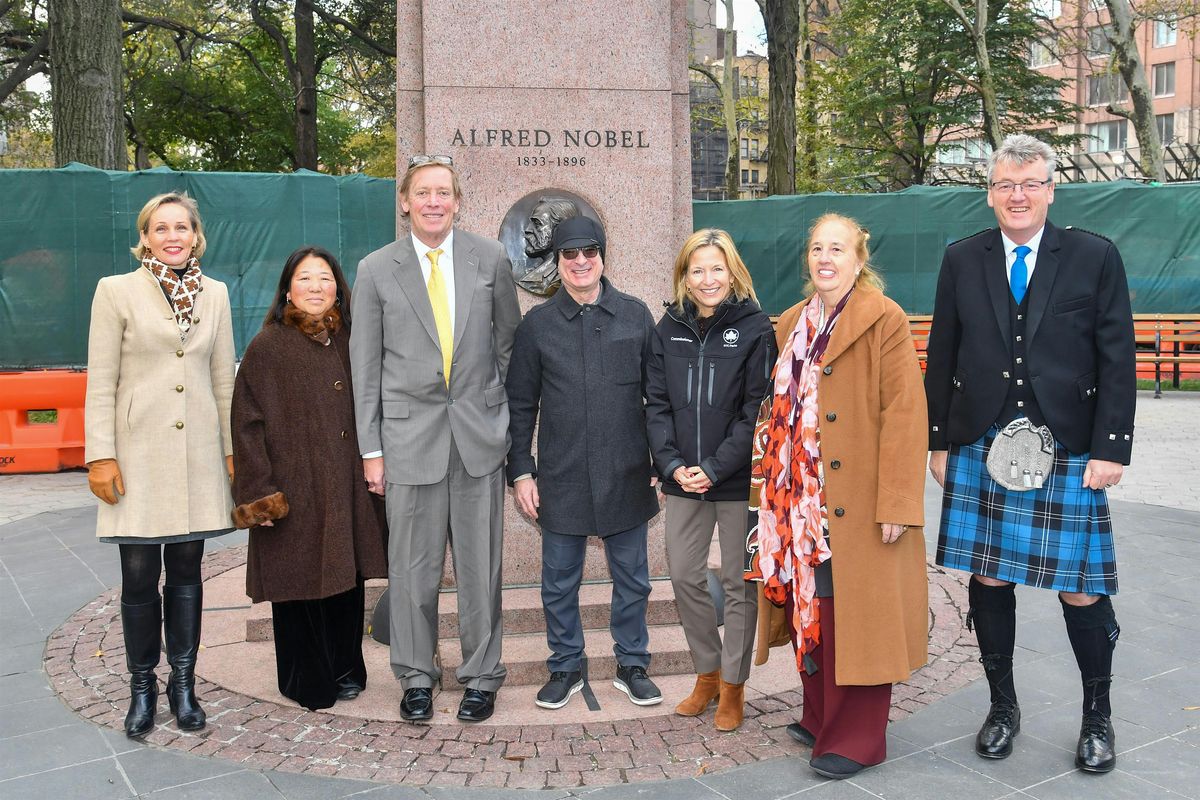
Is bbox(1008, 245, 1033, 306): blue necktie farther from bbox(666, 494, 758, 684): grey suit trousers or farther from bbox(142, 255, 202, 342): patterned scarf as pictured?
bbox(142, 255, 202, 342): patterned scarf

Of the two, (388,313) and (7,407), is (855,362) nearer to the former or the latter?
(388,313)

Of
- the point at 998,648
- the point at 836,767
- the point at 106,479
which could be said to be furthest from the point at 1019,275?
the point at 106,479

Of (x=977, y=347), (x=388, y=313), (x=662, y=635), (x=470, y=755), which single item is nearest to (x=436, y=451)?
(x=388, y=313)

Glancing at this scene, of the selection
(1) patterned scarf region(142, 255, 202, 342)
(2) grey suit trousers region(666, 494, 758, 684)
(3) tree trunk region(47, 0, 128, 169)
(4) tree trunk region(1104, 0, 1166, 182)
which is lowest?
(2) grey suit trousers region(666, 494, 758, 684)

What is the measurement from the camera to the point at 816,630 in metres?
3.65

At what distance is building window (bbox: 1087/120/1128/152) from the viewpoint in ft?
173

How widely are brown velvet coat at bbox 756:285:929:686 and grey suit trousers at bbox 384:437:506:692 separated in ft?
4.53

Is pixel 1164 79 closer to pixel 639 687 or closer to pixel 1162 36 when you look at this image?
pixel 1162 36

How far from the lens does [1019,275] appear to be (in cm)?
373

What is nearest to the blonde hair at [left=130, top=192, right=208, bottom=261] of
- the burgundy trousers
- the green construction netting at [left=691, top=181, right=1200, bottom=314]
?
the burgundy trousers

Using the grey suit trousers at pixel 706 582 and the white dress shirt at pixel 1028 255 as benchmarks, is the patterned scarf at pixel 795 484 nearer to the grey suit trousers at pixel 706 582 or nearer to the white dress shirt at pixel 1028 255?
the grey suit trousers at pixel 706 582

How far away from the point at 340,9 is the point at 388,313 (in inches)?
958

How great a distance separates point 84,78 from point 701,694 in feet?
38.9

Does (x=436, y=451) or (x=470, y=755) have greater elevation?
(x=436, y=451)
